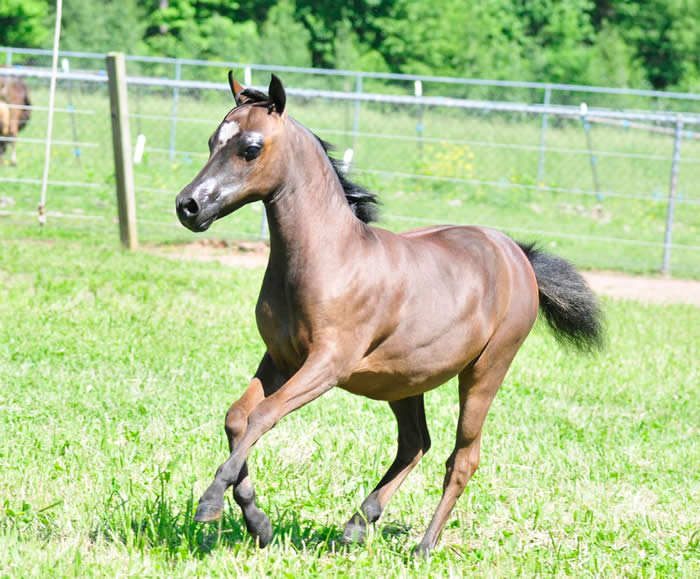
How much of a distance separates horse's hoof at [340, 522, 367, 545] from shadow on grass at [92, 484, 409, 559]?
0.09ft

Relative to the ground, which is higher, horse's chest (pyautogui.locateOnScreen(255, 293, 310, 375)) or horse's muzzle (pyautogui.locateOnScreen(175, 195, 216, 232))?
horse's muzzle (pyautogui.locateOnScreen(175, 195, 216, 232))

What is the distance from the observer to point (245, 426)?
148 inches

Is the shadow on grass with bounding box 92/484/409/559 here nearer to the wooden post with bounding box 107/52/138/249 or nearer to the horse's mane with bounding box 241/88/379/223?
the horse's mane with bounding box 241/88/379/223

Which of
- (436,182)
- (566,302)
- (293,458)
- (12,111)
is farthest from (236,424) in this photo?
(436,182)

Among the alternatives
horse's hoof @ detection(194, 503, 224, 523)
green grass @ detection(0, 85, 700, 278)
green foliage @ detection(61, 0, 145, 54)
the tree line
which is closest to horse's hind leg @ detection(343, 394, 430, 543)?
horse's hoof @ detection(194, 503, 224, 523)

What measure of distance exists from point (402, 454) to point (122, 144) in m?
7.33

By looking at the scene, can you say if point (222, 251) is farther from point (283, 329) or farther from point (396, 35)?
point (396, 35)

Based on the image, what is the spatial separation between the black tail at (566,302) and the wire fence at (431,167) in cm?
554

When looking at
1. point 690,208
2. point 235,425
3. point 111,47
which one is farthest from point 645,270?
point 111,47

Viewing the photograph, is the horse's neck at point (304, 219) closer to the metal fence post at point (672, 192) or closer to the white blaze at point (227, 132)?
the white blaze at point (227, 132)

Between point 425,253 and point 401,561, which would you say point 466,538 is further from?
point 425,253

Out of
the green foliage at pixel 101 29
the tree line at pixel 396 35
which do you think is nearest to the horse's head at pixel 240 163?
the tree line at pixel 396 35

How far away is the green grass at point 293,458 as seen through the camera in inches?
162

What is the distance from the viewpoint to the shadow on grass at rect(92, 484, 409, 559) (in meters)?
3.98
